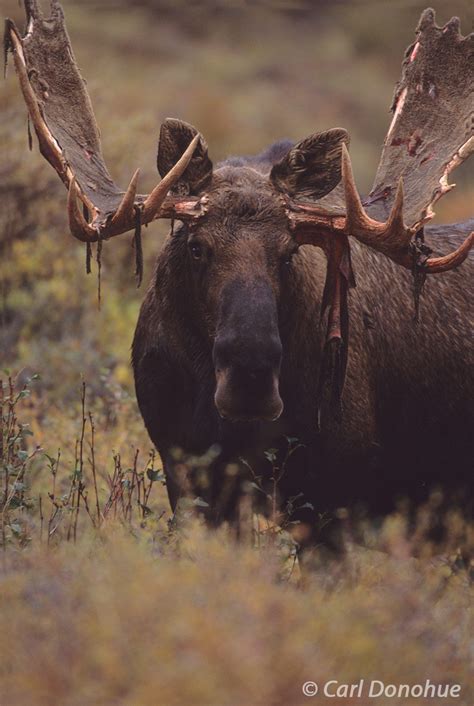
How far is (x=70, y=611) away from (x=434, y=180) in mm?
2898

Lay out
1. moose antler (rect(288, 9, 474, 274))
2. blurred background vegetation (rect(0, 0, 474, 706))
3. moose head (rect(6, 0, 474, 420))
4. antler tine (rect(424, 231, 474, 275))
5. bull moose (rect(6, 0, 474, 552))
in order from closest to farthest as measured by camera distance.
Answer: blurred background vegetation (rect(0, 0, 474, 706)) → moose head (rect(6, 0, 474, 420)) → antler tine (rect(424, 231, 474, 275)) → bull moose (rect(6, 0, 474, 552)) → moose antler (rect(288, 9, 474, 274))

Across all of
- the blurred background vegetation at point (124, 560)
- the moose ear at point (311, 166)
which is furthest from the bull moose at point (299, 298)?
the blurred background vegetation at point (124, 560)

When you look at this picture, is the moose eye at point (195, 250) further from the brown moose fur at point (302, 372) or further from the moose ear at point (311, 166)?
the moose ear at point (311, 166)

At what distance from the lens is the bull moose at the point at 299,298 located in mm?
5547

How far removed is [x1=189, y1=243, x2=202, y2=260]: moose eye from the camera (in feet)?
18.5

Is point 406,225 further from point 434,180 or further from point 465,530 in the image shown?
point 465,530

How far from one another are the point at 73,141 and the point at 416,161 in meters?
1.56

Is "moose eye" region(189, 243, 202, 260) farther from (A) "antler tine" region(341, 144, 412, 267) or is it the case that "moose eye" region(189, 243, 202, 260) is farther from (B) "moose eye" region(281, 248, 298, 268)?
(A) "antler tine" region(341, 144, 412, 267)

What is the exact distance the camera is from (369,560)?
6.11 metres

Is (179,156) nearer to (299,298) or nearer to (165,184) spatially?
(165,184)

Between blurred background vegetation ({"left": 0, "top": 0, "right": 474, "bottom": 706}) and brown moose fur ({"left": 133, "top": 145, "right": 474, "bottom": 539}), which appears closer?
blurred background vegetation ({"left": 0, "top": 0, "right": 474, "bottom": 706})

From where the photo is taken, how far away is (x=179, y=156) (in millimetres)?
5844

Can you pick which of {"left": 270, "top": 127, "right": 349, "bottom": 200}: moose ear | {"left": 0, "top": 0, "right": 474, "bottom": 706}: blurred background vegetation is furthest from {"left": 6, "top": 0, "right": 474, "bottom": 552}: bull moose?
{"left": 0, "top": 0, "right": 474, "bottom": 706}: blurred background vegetation

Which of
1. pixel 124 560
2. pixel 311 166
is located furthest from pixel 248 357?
pixel 124 560
